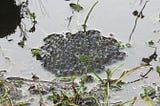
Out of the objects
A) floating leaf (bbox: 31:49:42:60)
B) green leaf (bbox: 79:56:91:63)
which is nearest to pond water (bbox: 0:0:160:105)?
floating leaf (bbox: 31:49:42:60)

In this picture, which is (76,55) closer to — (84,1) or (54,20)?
(54,20)

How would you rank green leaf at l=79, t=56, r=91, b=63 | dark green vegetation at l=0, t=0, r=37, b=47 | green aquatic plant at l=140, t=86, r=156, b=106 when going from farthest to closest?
dark green vegetation at l=0, t=0, r=37, b=47
green leaf at l=79, t=56, r=91, b=63
green aquatic plant at l=140, t=86, r=156, b=106

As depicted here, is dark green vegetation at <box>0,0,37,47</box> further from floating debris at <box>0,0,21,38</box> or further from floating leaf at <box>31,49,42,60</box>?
floating leaf at <box>31,49,42,60</box>

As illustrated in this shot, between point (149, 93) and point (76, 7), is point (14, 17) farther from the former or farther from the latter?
point (149, 93)

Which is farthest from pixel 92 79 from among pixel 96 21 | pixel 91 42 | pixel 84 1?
pixel 84 1

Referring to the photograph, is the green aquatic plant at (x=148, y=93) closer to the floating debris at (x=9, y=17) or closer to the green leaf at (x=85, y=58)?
the green leaf at (x=85, y=58)
